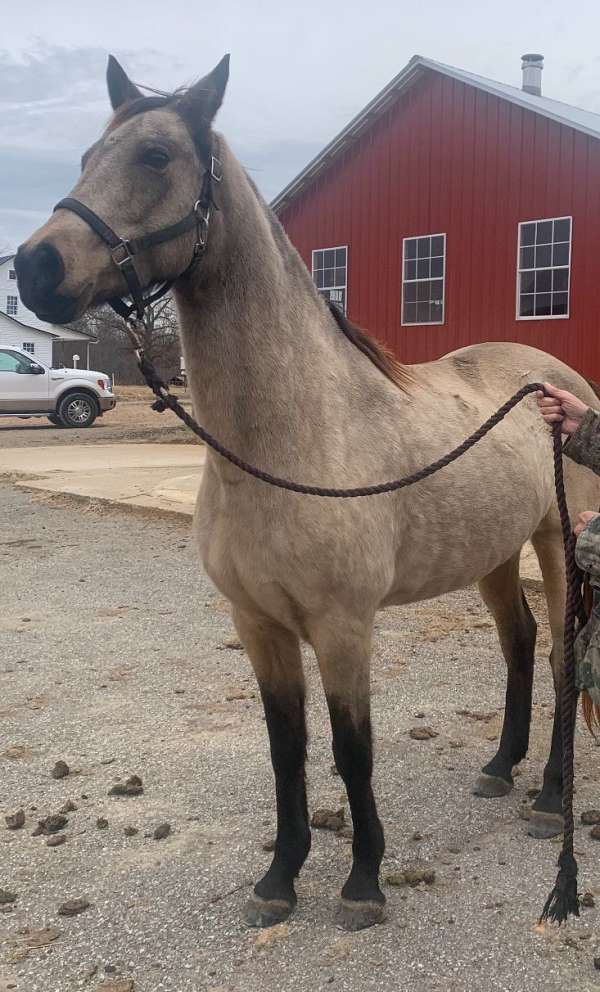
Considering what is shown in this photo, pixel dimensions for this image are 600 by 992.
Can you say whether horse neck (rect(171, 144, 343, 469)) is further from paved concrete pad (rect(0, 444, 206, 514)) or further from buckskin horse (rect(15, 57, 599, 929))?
paved concrete pad (rect(0, 444, 206, 514))

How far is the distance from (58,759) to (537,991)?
88.1 inches

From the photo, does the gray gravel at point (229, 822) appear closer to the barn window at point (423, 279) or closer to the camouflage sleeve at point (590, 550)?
the camouflage sleeve at point (590, 550)

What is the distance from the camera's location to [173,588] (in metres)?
6.96

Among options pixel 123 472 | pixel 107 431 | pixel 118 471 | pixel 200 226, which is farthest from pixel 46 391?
pixel 200 226

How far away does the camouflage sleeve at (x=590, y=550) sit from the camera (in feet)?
8.09

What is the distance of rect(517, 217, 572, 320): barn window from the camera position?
13586 millimetres

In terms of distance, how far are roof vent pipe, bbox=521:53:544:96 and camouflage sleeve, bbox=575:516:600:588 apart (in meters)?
18.3

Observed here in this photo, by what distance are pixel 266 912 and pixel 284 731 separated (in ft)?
1.79

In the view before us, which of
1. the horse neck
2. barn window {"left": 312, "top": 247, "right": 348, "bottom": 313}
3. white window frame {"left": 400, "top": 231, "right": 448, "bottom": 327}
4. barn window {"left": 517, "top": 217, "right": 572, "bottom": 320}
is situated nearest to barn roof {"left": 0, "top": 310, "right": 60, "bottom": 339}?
barn window {"left": 312, "top": 247, "right": 348, "bottom": 313}

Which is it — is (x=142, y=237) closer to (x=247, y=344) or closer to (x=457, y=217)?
(x=247, y=344)

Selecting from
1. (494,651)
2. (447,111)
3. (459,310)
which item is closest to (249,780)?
(494,651)

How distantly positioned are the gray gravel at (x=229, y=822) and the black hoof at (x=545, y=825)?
6 cm

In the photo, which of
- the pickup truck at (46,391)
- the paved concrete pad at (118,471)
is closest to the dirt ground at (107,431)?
the pickup truck at (46,391)

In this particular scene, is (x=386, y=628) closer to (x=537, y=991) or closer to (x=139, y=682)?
(x=139, y=682)
